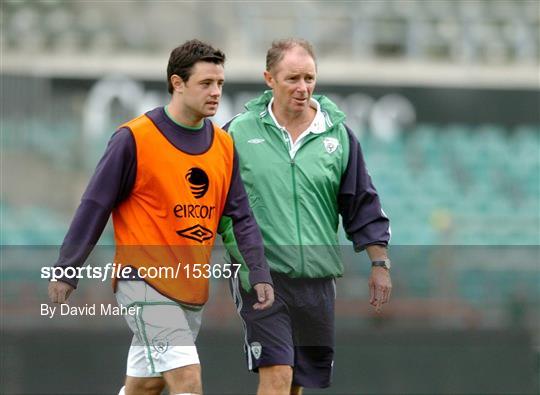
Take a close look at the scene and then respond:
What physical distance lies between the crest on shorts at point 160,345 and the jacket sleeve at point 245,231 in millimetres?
518

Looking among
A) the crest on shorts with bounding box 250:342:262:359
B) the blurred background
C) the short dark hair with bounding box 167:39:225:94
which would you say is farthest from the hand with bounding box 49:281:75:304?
the blurred background

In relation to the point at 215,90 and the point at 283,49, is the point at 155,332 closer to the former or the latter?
the point at 215,90

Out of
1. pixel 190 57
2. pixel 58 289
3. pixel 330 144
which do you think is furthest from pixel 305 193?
pixel 58 289

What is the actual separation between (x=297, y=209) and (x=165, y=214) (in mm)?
797

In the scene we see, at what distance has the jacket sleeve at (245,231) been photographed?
212 inches

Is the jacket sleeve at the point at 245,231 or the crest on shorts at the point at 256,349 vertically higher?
the jacket sleeve at the point at 245,231

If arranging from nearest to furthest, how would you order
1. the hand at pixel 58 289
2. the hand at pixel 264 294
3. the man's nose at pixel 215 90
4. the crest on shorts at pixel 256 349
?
the hand at pixel 58 289, the man's nose at pixel 215 90, the hand at pixel 264 294, the crest on shorts at pixel 256 349

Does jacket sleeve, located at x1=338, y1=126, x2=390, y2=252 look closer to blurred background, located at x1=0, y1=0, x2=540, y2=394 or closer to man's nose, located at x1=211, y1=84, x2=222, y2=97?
man's nose, located at x1=211, y1=84, x2=222, y2=97

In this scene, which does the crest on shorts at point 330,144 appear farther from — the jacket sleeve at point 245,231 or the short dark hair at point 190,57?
the short dark hair at point 190,57

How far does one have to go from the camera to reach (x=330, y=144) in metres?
5.79

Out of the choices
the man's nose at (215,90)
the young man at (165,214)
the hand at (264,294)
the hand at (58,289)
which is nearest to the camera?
the hand at (58,289)

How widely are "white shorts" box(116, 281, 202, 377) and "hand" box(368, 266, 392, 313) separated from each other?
37.2 inches

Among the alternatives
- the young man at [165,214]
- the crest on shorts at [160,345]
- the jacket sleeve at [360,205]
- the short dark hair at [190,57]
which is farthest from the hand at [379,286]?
the short dark hair at [190,57]

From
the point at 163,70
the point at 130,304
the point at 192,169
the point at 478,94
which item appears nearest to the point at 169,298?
the point at 130,304
